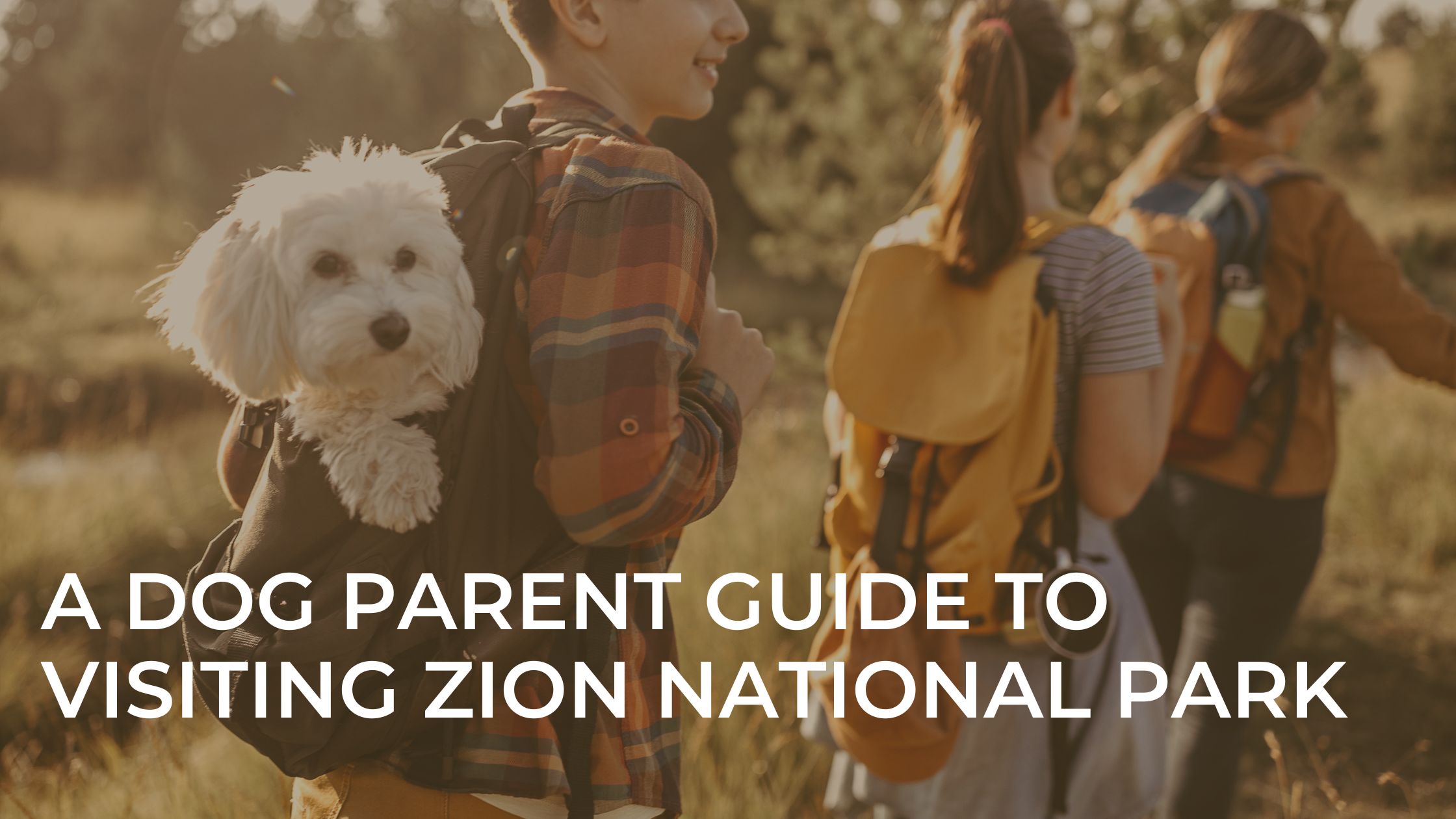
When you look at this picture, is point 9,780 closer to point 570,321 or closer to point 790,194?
point 570,321

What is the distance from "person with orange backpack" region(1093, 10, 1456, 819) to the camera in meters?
2.64

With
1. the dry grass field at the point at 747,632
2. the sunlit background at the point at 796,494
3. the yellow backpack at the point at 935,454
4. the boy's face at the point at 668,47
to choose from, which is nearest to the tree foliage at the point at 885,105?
the sunlit background at the point at 796,494

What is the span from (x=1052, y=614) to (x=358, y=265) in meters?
1.48

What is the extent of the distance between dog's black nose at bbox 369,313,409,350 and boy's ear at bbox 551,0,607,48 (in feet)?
1.59

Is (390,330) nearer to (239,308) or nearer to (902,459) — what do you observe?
(239,308)

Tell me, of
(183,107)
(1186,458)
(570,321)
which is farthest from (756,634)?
→ (183,107)

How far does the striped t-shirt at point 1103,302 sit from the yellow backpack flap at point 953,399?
6cm

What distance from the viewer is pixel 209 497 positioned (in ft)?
21.6

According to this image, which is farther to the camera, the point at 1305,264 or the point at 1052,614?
the point at 1305,264

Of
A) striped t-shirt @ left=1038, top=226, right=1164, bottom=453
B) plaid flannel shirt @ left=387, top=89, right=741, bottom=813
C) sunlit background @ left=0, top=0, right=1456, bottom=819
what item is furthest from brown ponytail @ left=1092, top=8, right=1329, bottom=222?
plaid flannel shirt @ left=387, top=89, right=741, bottom=813

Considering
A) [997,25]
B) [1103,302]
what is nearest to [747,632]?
[1103,302]

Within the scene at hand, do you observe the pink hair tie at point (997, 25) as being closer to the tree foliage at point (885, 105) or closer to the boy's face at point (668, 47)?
the boy's face at point (668, 47)

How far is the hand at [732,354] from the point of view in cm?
132

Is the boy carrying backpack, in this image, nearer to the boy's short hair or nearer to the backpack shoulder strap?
the boy's short hair
